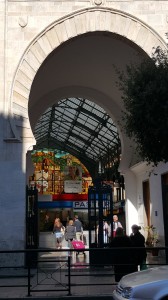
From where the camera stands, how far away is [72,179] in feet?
137

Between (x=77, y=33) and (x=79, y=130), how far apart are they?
24408 mm

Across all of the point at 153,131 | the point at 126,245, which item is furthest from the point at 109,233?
the point at 153,131

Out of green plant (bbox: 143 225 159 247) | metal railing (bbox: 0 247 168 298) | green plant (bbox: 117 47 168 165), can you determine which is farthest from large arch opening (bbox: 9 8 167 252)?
metal railing (bbox: 0 247 168 298)

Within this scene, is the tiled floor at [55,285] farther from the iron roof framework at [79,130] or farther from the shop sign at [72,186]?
the shop sign at [72,186]

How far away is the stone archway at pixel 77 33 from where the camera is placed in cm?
1419

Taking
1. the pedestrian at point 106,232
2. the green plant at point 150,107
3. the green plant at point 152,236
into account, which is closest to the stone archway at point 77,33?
the green plant at point 150,107

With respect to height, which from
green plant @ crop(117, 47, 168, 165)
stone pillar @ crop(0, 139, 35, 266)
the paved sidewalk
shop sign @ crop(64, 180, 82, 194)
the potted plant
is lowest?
the paved sidewalk

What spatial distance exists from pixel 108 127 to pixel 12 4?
19.1 meters

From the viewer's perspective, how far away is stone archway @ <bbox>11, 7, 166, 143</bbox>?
46.5ft

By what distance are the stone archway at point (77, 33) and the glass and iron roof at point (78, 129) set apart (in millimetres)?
12411

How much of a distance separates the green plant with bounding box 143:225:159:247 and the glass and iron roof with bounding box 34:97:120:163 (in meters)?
10.9

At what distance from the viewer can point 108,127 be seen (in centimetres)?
3300

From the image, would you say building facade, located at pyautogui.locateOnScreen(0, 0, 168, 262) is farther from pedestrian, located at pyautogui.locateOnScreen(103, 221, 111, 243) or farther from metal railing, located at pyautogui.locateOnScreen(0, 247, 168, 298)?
pedestrian, located at pyautogui.locateOnScreen(103, 221, 111, 243)

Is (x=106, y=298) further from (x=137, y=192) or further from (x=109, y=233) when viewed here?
(x=137, y=192)
